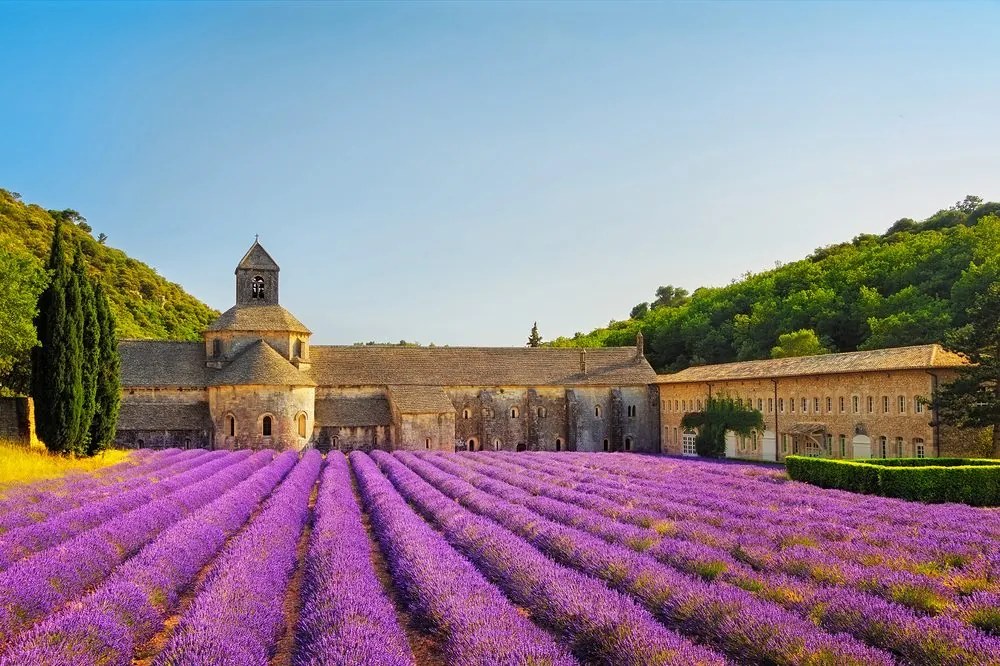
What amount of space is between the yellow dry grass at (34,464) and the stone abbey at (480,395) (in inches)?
455

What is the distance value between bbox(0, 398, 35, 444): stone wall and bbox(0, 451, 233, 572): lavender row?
24.6 ft

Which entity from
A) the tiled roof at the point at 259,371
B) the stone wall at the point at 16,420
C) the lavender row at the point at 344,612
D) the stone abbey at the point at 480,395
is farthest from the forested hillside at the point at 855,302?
the stone wall at the point at 16,420

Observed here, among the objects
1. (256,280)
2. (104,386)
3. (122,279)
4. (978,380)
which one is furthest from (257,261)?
(122,279)

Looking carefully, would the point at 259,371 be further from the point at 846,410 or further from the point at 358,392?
the point at 846,410

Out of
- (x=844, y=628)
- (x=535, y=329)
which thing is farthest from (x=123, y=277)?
(x=844, y=628)

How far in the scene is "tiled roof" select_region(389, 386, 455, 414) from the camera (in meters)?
41.0

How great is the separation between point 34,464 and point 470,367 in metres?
27.6

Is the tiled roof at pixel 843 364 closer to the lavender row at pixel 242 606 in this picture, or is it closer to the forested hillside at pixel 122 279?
the lavender row at pixel 242 606

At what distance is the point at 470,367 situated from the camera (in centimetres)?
4734

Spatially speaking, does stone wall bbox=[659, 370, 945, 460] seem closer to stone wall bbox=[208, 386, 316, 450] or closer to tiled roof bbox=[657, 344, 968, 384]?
tiled roof bbox=[657, 344, 968, 384]

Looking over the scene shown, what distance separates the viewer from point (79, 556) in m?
10.3

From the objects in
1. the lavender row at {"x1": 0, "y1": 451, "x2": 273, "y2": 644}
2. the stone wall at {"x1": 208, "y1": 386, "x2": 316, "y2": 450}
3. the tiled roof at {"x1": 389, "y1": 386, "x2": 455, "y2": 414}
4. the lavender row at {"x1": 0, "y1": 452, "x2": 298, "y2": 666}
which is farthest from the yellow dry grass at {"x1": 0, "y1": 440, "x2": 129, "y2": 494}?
the tiled roof at {"x1": 389, "y1": 386, "x2": 455, "y2": 414}

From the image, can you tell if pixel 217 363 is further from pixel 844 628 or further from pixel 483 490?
pixel 844 628

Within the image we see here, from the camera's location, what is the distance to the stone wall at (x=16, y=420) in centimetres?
2528
